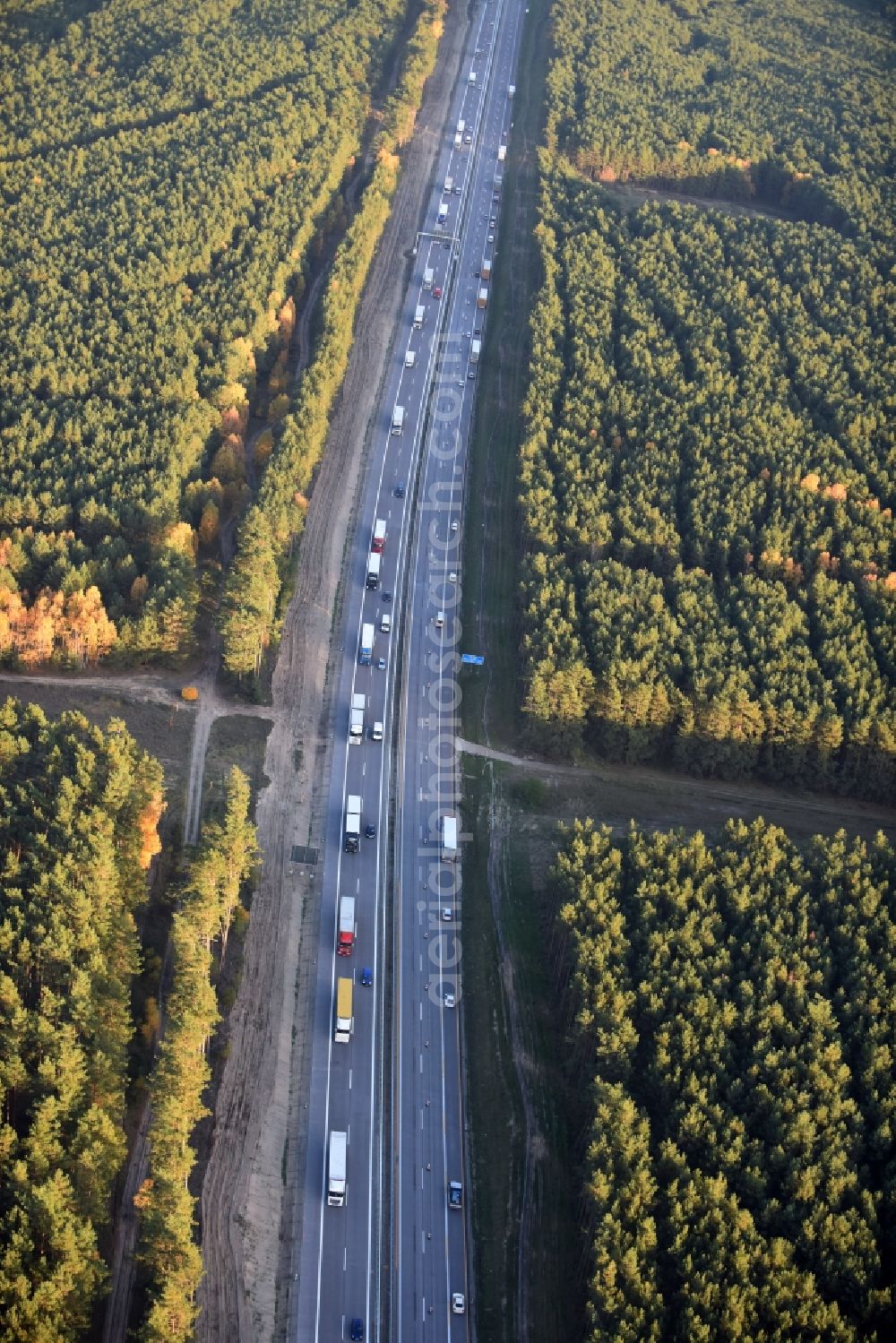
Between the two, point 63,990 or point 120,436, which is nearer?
point 63,990

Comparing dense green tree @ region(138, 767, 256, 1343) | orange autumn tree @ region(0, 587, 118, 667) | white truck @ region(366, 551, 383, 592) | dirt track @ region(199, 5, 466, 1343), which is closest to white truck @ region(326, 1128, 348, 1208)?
dirt track @ region(199, 5, 466, 1343)

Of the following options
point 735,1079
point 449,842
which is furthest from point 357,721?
point 735,1079

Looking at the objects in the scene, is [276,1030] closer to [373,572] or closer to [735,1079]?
[735,1079]

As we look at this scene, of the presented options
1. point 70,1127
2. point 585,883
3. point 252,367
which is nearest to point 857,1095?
point 585,883

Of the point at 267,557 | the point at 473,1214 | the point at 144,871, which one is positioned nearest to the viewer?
the point at 473,1214

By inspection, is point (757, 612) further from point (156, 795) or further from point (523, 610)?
point (156, 795)
